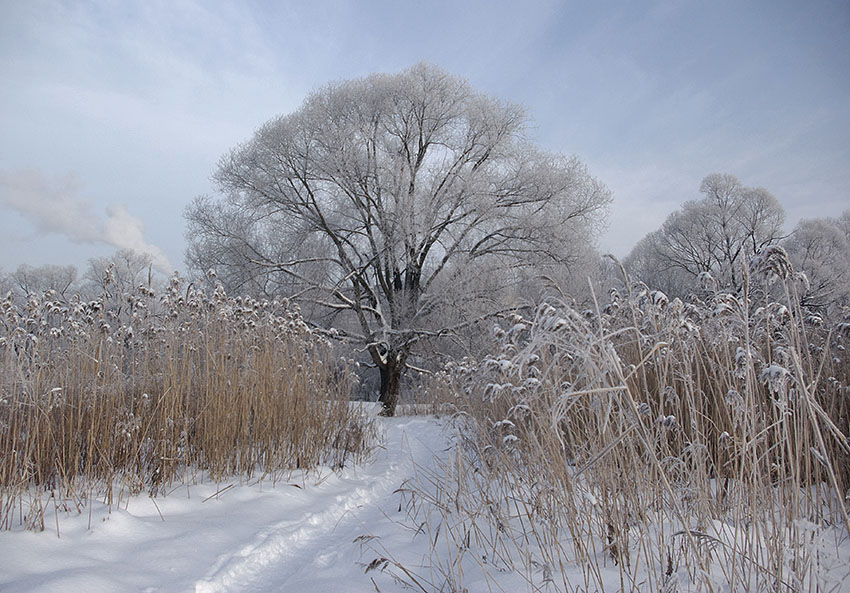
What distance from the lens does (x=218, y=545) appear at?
262cm

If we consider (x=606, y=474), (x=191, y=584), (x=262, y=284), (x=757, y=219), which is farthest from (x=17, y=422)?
(x=757, y=219)

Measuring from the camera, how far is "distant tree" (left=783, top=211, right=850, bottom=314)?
22.0 metres

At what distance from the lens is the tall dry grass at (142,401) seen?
9.50 feet

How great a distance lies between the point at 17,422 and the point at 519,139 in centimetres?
1454

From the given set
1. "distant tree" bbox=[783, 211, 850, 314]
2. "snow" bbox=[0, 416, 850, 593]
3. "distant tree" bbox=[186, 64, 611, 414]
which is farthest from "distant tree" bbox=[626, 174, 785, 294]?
"snow" bbox=[0, 416, 850, 593]

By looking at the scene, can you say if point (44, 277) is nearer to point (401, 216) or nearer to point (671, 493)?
point (401, 216)

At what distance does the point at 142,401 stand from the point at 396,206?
1043 centimetres

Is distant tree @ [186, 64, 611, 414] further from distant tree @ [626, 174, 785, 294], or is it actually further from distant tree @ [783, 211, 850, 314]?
distant tree @ [783, 211, 850, 314]

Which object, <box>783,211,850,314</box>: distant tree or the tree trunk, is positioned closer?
the tree trunk

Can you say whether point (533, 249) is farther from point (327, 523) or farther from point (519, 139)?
point (327, 523)

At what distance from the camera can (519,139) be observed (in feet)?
49.3

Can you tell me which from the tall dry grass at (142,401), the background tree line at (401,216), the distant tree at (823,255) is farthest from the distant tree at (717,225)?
the tall dry grass at (142,401)

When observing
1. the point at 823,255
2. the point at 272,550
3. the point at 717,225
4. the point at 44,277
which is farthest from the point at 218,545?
the point at 44,277

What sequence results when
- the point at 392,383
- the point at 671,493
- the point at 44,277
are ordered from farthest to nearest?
1. the point at 44,277
2. the point at 392,383
3. the point at 671,493
